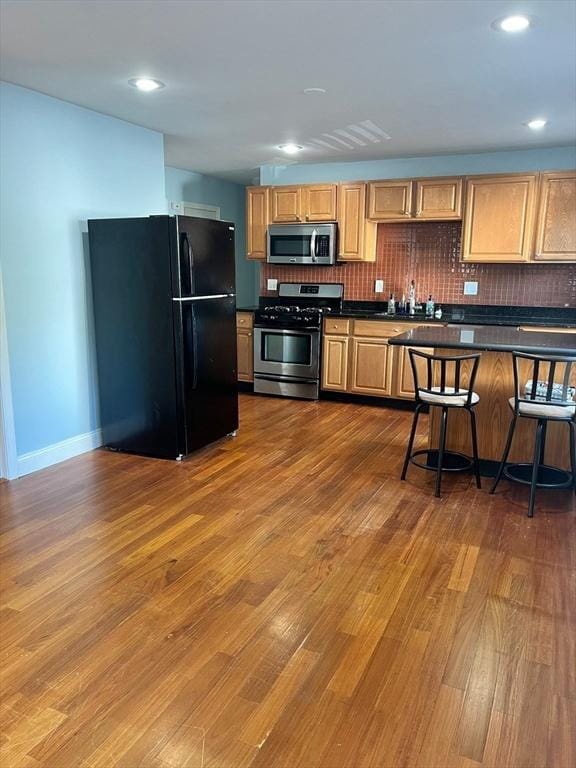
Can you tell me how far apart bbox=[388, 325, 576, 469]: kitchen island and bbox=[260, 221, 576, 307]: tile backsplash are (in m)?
1.76

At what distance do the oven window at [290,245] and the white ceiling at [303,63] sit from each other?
139 centimetres

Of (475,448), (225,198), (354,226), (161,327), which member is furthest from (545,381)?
(225,198)

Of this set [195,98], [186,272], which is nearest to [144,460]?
[186,272]

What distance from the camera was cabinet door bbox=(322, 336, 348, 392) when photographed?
5688 mm

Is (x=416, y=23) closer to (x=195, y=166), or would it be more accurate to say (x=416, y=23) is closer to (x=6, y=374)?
(x=6, y=374)

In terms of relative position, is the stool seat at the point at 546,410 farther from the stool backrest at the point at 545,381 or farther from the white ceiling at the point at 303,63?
the white ceiling at the point at 303,63

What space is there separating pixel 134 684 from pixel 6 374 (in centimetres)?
236

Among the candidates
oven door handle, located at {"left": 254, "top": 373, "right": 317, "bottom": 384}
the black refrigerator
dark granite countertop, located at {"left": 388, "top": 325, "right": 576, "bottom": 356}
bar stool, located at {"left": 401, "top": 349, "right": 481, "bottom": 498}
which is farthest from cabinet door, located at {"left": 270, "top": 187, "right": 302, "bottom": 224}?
bar stool, located at {"left": 401, "top": 349, "right": 481, "bottom": 498}

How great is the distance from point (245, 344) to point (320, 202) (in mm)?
1707

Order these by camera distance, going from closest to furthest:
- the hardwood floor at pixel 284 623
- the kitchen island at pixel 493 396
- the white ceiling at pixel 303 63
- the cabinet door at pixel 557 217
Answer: the hardwood floor at pixel 284 623 < the white ceiling at pixel 303 63 < the kitchen island at pixel 493 396 < the cabinet door at pixel 557 217

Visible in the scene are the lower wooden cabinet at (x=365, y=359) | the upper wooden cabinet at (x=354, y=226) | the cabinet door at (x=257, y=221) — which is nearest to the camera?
the lower wooden cabinet at (x=365, y=359)

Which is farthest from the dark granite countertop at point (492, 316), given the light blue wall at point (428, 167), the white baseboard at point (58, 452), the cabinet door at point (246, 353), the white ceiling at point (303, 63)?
the white baseboard at point (58, 452)

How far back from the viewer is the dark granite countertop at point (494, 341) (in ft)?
10.5

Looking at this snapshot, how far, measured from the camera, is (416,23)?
245cm
